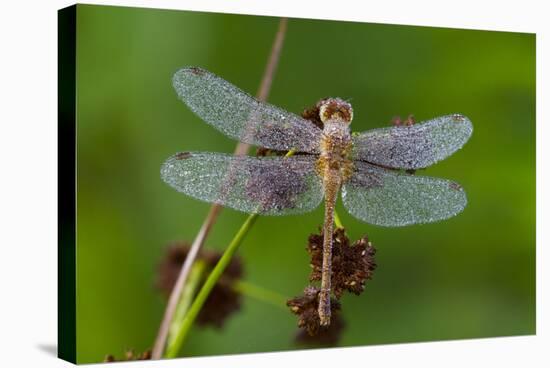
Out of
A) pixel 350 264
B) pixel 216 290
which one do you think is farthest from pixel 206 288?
pixel 216 290

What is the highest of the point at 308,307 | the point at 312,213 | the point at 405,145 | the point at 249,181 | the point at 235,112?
the point at 235,112

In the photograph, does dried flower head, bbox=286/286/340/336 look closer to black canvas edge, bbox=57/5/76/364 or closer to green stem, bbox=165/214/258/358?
green stem, bbox=165/214/258/358

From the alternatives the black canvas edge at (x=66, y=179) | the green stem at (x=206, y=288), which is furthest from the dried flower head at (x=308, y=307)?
the black canvas edge at (x=66, y=179)

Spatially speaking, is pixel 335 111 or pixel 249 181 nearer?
pixel 249 181

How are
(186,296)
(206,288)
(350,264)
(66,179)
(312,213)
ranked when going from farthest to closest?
(312,213)
(66,179)
(186,296)
(350,264)
(206,288)

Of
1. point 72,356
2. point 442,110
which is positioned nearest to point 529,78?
point 442,110

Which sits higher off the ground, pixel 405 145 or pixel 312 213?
pixel 405 145

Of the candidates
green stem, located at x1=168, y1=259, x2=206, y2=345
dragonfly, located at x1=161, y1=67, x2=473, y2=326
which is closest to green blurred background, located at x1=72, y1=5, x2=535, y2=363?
green stem, located at x1=168, y1=259, x2=206, y2=345

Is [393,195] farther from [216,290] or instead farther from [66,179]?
[66,179]
